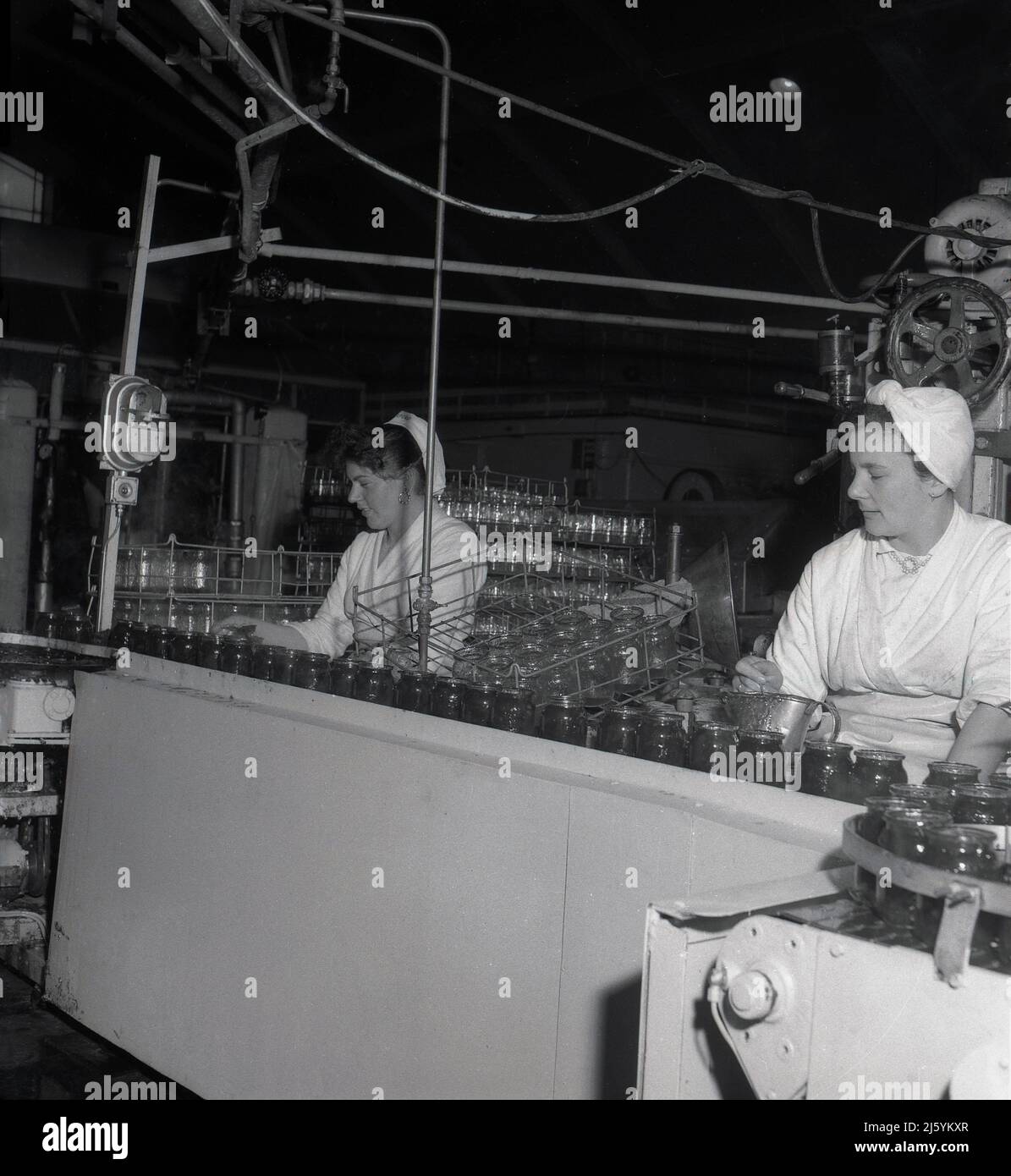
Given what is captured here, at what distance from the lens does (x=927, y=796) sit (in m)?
1.25

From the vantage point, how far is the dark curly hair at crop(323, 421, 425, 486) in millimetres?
3311

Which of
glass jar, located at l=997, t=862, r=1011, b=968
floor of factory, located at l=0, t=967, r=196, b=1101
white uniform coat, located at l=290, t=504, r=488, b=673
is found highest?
white uniform coat, located at l=290, t=504, r=488, b=673

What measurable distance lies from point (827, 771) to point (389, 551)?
2.08 metres

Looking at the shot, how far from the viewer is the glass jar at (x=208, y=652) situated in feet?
9.42

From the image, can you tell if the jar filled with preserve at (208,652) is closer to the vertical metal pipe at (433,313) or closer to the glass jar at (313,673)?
the glass jar at (313,673)

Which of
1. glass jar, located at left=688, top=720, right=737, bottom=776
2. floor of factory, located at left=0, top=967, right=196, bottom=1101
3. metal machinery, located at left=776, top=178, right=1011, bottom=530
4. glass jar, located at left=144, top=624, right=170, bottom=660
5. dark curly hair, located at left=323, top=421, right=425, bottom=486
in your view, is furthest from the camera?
dark curly hair, located at left=323, top=421, right=425, bottom=486

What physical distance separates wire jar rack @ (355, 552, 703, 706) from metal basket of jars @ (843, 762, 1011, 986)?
103 centimetres

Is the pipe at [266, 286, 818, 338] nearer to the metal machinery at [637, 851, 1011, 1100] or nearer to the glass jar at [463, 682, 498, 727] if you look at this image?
the glass jar at [463, 682, 498, 727]

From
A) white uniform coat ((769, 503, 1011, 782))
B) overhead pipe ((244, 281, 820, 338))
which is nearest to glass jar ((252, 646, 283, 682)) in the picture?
overhead pipe ((244, 281, 820, 338))

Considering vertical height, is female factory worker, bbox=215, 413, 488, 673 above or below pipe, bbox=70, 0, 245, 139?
below

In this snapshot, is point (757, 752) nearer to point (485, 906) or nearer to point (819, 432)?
point (485, 906)

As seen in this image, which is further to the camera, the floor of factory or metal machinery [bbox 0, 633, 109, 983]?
metal machinery [bbox 0, 633, 109, 983]

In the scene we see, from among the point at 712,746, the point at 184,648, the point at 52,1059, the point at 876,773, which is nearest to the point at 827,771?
the point at 876,773

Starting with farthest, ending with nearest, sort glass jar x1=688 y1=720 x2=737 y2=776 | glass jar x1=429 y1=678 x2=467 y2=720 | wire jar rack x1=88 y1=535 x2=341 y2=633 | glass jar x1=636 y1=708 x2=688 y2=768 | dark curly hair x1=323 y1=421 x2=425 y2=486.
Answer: wire jar rack x1=88 y1=535 x2=341 y2=633
dark curly hair x1=323 y1=421 x2=425 y2=486
glass jar x1=429 y1=678 x2=467 y2=720
glass jar x1=636 y1=708 x2=688 y2=768
glass jar x1=688 y1=720 x2=737 y2=776
